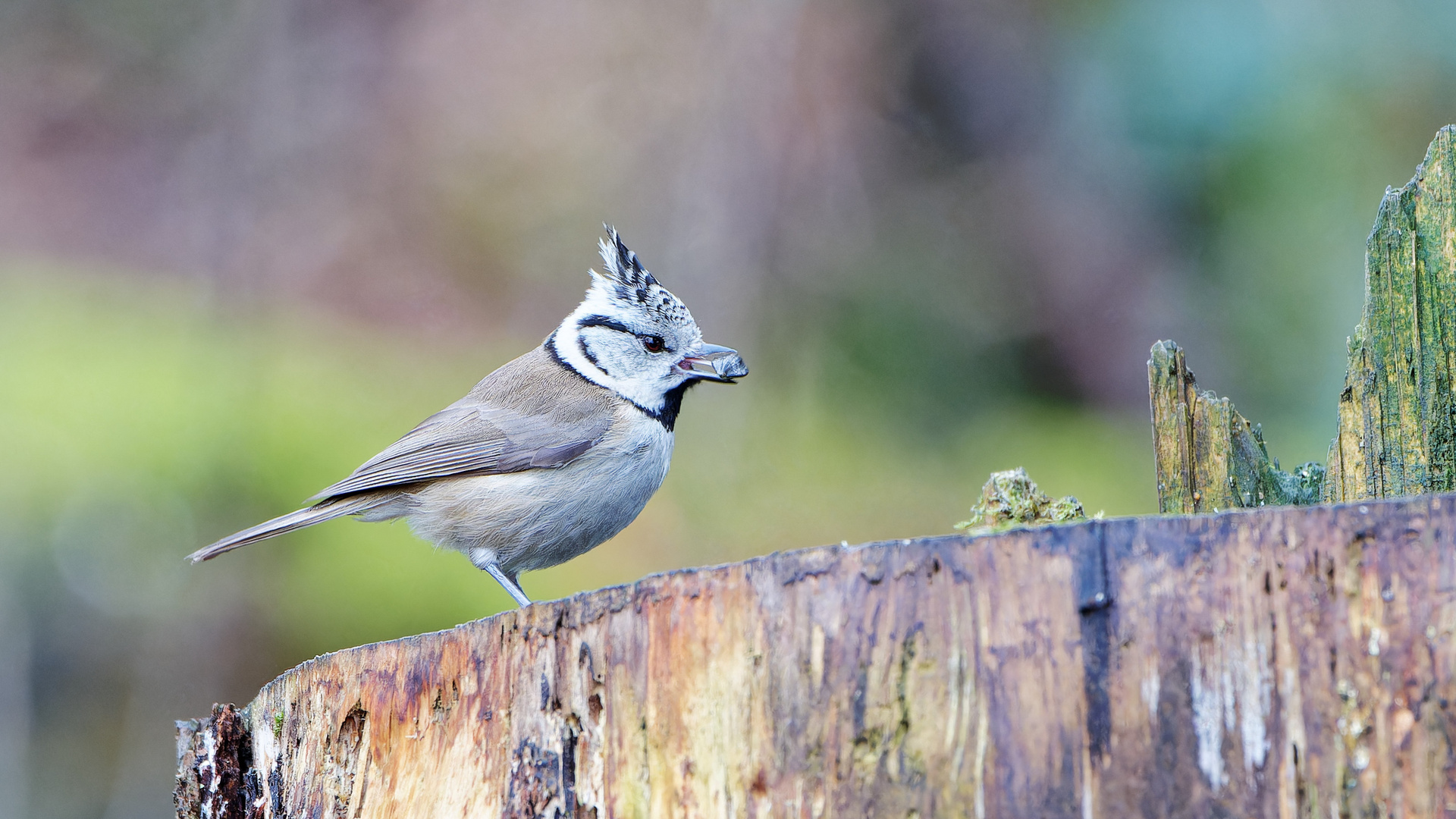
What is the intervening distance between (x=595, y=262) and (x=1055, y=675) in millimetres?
6510

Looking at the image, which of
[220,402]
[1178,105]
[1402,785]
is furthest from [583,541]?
[1178,105]

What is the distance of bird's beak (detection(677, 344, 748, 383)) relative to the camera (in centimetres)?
445

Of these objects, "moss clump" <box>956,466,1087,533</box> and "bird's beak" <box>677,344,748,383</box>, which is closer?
"moss clump" <box>956,466,1087,533</box>

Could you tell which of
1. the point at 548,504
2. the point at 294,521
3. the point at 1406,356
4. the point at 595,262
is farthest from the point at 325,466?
the point at 1406,356

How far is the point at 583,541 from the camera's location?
4207mm

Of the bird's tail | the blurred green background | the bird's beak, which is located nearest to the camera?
the bird's tail

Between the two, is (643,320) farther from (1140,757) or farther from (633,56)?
(633,56)

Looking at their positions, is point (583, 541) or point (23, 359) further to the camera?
point (23, 359)

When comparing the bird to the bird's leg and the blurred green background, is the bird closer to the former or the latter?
the bird's leg

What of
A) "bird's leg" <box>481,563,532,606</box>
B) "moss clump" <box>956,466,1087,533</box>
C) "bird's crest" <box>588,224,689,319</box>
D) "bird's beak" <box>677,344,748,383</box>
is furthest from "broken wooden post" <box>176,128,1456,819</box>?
"bird's crest" <box>588,224,689,319</box>

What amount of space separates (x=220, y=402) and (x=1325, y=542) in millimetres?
6546

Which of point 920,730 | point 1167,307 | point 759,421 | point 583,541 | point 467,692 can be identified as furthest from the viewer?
point 1167,307

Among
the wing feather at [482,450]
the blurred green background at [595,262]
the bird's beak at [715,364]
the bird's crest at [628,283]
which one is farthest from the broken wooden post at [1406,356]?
the blurred green background at [595,262]

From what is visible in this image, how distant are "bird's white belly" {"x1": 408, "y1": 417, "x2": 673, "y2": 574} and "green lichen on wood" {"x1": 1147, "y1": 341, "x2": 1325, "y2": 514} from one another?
196 cm
